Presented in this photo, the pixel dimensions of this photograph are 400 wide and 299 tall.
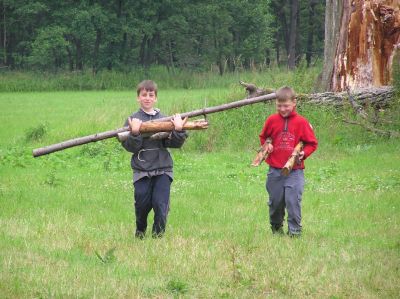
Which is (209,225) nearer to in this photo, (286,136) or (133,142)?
(286,136)

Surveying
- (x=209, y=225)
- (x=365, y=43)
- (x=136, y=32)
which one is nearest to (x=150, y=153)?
(x=209, y=225)

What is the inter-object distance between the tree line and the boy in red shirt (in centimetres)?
5222

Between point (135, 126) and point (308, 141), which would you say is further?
point (308, 141)

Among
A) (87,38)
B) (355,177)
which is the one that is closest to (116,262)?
(355,177)

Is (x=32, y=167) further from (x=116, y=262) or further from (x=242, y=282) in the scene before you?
(x=242, y=282)

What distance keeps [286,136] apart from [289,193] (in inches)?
24.5

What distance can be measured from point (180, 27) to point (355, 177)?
182ft

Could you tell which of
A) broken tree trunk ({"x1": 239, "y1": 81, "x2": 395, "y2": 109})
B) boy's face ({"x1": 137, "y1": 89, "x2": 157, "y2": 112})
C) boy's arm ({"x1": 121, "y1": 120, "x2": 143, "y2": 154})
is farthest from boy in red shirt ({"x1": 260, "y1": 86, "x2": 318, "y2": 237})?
broken tree trunk ({"x1": 239, "y1": 81, "x2": 395, "y2": 109})

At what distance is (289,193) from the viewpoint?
890 centimetres

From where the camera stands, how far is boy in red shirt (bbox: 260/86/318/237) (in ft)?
29.1

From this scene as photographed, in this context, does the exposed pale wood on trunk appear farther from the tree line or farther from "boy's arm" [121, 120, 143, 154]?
the tree line

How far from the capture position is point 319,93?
20969 millimetres

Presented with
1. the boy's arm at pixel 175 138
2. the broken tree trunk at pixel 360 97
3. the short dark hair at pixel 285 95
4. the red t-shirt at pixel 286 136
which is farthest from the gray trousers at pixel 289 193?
the broken tree trunk at pixel 360 97

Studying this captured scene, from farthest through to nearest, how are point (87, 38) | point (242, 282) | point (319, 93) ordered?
point (87, 38)
point (319, 93)
point (242, 282)
